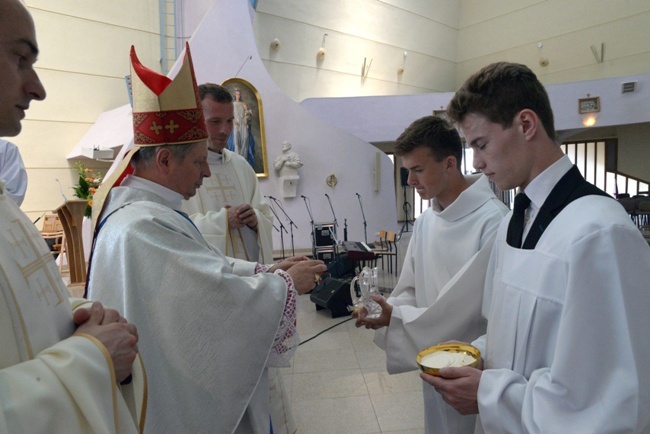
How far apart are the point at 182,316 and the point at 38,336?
60 centimetres

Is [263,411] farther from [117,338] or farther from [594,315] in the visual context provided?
[594,315]

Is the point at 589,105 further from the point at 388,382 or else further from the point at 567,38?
the point at 388,382

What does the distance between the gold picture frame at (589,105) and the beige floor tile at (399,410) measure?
11418 mm

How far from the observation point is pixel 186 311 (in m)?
1.55

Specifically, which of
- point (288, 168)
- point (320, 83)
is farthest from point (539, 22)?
point (288, 168)

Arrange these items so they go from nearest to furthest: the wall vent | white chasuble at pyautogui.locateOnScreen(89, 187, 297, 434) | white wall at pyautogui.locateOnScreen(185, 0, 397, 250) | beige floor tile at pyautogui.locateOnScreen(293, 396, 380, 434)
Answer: white chasuble at pyautogui.locateOnScreen(89, 187, 297, 434) < beige floor tile at pyautogui.locateOnScreen(293, 396, 380, 434) < white wall at pyautogui.locateOnScreen(185, 0, 397, 250) < the wall vent

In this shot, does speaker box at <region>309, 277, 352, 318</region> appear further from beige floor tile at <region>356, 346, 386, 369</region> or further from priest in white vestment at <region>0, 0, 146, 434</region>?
priest in white vestment at <region>0, 0, 146, 434</region>

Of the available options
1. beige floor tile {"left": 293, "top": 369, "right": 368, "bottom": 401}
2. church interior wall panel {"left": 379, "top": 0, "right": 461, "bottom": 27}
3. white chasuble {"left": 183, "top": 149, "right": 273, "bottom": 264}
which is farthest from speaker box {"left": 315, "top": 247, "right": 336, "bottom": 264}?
church interior wall panel {"left": 379, "top": 0, "right": 461, "bottom": 27}

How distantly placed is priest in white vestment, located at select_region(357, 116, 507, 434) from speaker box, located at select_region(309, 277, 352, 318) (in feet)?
12.0

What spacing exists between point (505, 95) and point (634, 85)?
13.4 metres

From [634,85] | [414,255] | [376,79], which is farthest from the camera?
[376,79]

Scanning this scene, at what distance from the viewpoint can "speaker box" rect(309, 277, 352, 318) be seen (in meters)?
6.03

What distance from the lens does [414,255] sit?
2340 mm

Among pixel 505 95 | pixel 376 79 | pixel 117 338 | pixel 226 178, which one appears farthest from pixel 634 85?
pixel 117 338
